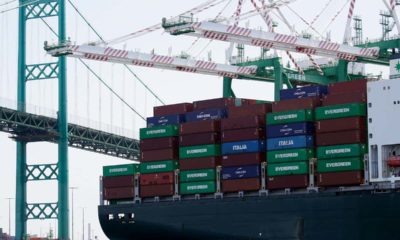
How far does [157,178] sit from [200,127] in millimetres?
3892

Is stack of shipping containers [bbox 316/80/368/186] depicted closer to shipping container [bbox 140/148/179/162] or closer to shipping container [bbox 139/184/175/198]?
shipping container [bbox 140/148/179/162]

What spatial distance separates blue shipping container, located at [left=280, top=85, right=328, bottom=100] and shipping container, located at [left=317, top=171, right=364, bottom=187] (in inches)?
185

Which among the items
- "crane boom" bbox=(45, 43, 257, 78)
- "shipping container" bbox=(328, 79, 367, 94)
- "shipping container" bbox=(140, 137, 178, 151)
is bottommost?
"shipping container" bbox=(140, 137, 178, 151)

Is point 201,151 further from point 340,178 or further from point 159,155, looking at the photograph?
point 340,178

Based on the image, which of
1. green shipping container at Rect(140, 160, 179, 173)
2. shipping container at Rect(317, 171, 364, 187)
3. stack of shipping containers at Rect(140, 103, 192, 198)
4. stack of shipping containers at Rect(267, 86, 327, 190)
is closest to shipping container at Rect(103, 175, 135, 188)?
stack of shipping containers at Rect(140, 103, 192, 198)

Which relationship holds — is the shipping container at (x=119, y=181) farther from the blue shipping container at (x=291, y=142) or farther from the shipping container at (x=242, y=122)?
the blue shipping container at (x=291, y=142)

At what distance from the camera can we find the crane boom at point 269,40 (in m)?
65.6

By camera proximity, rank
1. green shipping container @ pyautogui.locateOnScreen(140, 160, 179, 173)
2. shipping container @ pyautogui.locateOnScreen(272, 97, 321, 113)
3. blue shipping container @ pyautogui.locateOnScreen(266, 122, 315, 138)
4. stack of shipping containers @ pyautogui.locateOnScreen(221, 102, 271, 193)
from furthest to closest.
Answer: green shipping container @ pyautogui.locateOnScreen(140, 160, 179, 173), stack of shipping containers @ pyautogui.locateOnScreen(221, 102, 271, 193), shipping container @ pyautogui.locateOnScreen(272, 97, 321, 113), blue shipping container @ pyautogui.locateOnScreen(266, 122, 315, 138)

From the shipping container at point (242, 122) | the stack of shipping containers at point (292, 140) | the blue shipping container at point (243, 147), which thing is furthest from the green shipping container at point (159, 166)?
the stack of shipping containers at point (292, 140)

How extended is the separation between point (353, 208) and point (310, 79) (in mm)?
15550

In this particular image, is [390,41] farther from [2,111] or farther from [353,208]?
[2,111]

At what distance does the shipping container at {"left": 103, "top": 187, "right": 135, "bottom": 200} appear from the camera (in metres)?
73.2

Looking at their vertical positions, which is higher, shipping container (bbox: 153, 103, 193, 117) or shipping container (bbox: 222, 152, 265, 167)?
shipping container (bbox: 153, 103, 193, 117)

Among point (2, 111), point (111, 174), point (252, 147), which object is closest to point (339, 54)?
point (252, 147)
